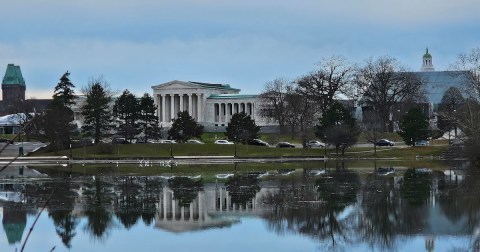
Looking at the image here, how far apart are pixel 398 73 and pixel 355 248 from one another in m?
91.3

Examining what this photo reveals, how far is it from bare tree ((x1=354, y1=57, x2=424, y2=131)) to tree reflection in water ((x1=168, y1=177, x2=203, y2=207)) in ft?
195

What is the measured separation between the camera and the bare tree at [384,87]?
4205 inches

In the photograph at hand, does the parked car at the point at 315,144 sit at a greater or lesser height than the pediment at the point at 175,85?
lesser

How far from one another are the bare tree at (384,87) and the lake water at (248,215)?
59.1 m

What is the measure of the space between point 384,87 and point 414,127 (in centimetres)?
2142

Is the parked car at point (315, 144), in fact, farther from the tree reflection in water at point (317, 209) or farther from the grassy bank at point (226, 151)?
the tree reflection in water at point (317, 209)

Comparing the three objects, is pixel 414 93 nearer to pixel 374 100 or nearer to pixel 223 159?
pixel 374 100

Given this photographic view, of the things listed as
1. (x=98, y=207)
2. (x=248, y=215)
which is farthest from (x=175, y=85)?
(x=248, y=215)

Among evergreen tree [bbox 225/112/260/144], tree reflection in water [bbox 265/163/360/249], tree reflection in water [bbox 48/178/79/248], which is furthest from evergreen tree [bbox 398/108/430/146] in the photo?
tree reflection in water [bbox 48/178/79/248]

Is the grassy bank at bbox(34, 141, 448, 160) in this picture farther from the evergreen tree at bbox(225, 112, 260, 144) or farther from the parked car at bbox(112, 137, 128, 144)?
the parked car at bbox(112, 137, 128, 144)

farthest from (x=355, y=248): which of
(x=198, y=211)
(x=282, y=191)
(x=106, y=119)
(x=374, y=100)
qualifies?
(x=374, y=100)

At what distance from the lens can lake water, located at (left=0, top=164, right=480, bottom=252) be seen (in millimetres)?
23781

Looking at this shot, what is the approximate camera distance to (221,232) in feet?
86.4


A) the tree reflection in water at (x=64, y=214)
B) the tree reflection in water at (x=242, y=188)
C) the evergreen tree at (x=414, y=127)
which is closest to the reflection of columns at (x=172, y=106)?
the evergreen tree at (x=414, y=127)
